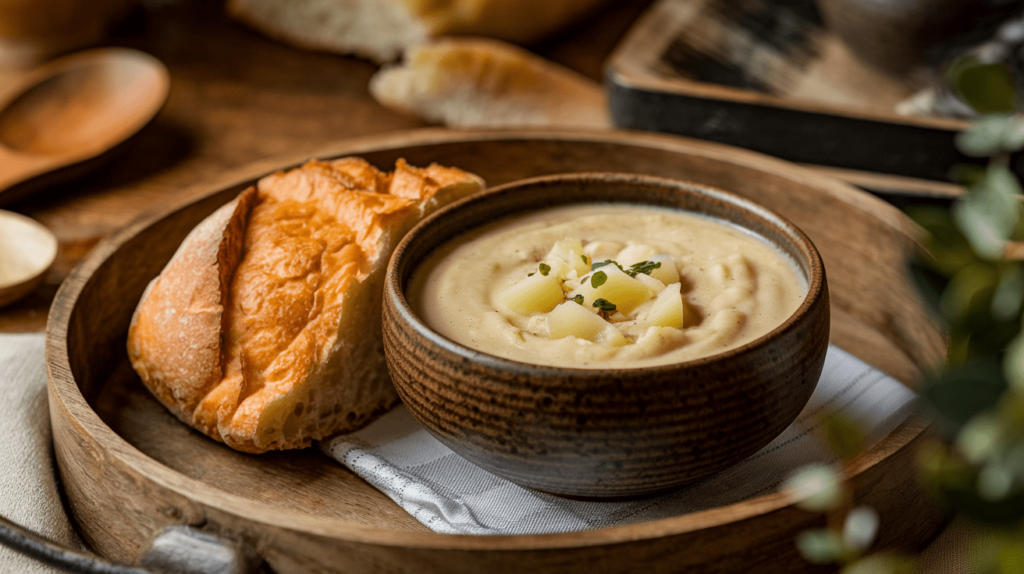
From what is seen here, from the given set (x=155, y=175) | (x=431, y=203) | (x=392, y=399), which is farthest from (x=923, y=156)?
(x=155, y=175)

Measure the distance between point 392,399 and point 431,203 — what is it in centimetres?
41

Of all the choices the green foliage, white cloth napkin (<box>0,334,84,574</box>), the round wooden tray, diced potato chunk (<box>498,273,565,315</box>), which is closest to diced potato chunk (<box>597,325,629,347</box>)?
diced potato chunk (<box>498,273,565,315</box>)

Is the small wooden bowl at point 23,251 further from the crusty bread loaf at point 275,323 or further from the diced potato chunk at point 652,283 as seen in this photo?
the diced potato chunk at point 652,283

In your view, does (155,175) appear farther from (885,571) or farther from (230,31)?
(885,571)

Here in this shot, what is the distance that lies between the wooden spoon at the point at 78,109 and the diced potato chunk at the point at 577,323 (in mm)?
1930

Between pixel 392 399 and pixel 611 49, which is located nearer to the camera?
pixel 392 399

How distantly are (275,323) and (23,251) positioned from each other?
1.00 metres

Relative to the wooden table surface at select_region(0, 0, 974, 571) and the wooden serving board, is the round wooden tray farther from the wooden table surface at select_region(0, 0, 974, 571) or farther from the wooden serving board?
the wooden table surface at select_region(0, 0, 974, 571)

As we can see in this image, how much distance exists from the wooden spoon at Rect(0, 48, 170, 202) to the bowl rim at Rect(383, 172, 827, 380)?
1557 millimetres

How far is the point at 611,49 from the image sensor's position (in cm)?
369

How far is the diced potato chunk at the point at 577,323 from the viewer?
139cm

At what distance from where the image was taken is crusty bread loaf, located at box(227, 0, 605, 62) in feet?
10.6

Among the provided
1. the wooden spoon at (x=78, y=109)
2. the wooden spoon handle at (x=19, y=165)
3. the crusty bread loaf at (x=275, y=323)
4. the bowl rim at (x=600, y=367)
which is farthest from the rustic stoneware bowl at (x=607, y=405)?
the wooden spoon at (x=78, y=109)

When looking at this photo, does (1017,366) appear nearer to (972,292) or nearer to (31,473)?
(972,292)
